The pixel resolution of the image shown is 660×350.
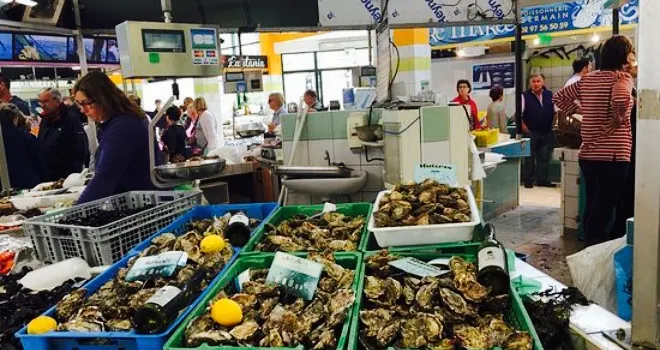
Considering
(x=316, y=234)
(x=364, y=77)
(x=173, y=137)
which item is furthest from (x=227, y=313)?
(x=173, y=137)

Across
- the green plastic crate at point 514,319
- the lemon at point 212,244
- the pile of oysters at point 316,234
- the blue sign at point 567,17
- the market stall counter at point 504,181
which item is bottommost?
the market stall counter at point 504,181

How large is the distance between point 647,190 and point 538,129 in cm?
676

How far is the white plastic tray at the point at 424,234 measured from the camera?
1742mm

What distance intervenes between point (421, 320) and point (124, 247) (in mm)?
1364

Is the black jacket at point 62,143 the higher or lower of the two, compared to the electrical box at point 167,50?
lower

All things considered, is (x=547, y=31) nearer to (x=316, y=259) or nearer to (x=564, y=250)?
(x=564, y=250)

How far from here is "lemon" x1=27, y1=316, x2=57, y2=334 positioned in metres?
1.32

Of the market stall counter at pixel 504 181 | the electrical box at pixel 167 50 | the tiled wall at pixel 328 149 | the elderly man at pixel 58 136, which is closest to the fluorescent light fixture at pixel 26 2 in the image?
the electrical box at pixel 167 50

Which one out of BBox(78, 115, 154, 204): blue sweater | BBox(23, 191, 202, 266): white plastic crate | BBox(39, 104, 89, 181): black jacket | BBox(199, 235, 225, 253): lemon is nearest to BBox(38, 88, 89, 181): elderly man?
BBox(39, 104, 89, 181): black jacket

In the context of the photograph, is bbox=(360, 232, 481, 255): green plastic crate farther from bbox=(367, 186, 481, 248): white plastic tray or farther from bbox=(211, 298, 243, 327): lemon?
bbox=(211, 298, 243, 327): lemon

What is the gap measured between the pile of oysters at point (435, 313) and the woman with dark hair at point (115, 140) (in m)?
1.70

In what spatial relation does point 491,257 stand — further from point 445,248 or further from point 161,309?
point 161,309

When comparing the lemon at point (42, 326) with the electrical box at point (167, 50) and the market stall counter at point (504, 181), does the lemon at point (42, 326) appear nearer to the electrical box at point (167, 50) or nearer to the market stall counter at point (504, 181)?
the electrical box at point (167, 50)

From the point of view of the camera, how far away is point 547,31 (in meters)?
8.40
